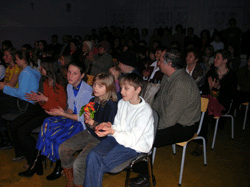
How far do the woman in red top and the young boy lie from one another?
3.49 ft

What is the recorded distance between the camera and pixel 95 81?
2.58m

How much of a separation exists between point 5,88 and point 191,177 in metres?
2.70

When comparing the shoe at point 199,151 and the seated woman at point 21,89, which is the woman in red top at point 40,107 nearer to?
the seated woman at point 21,89

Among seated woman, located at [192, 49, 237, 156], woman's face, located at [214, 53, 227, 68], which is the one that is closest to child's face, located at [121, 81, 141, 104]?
seated woman, located at [192, 49, 237, 156]

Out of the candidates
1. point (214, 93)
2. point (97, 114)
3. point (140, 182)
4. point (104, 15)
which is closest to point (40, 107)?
point (97, 114)

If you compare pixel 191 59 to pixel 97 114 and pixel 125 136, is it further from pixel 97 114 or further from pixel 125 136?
pixel 125 136

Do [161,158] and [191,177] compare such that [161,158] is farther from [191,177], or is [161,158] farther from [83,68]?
[83,68]

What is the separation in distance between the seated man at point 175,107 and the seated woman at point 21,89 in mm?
1709

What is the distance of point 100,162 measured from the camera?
2.21m

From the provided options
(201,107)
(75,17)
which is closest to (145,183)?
(201,107)

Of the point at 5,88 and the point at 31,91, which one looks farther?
the point at 5,88

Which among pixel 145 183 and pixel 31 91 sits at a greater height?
pixel 31 91

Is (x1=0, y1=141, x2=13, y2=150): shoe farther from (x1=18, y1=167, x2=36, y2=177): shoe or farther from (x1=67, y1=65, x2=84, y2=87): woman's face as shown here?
(x1=67, y1=65, x2=84, y2=87): woman's face

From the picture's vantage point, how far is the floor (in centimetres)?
291
